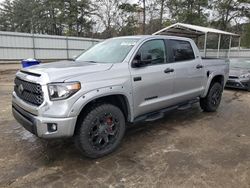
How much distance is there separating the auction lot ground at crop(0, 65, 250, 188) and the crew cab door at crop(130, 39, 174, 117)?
2.14 ft

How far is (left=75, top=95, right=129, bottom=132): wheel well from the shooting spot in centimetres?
301

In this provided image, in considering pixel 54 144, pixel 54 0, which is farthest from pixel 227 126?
pixel 54 0

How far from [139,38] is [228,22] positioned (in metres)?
31.1

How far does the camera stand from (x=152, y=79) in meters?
3.72

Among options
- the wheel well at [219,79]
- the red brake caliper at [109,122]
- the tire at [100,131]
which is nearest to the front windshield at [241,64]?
the wheel well at [219,79]

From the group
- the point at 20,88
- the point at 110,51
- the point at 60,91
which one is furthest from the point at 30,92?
the point at 110,51

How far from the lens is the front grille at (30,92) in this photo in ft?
9.21

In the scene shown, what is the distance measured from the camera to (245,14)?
27953 millimetres

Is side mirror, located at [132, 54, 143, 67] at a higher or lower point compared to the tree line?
lower

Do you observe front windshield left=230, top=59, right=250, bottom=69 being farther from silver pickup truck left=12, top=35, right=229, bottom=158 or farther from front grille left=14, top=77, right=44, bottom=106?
front grille left=14, top=77, right=44, bottom=106

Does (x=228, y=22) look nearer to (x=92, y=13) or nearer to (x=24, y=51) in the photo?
(x=92, y=13)

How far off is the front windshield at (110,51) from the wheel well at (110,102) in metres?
0.61

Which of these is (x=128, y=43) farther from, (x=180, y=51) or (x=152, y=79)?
(x=180, y=51)

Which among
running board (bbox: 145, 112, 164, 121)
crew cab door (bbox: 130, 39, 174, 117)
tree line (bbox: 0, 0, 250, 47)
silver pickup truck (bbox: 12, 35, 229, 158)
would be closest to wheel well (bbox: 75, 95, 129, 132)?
silver pickup truck (bbox: 12, 35, 229, 158)
